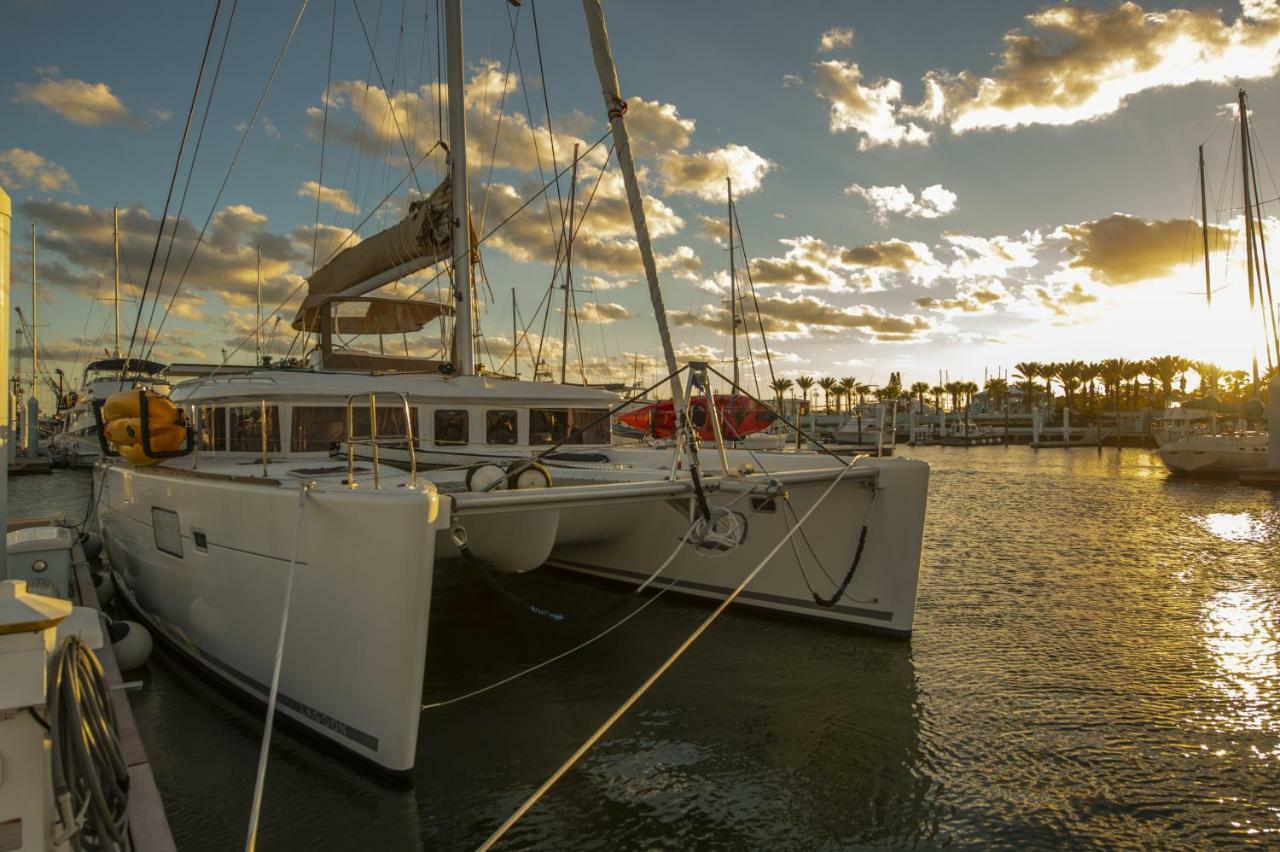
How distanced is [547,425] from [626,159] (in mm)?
3741

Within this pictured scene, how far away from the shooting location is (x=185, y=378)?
34.3ft

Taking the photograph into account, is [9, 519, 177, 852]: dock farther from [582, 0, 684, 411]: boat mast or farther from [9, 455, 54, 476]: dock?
[9, 455, 54, 476]: dock

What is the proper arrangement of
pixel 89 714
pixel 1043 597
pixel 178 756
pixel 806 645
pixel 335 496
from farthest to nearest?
pixel 1043 597 → pixel 806 645 → pixel 178 756 → pixel 335 496 → pixel 89 714

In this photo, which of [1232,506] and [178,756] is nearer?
[178,756]

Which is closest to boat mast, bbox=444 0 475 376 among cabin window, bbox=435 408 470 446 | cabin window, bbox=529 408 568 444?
cabin window, bbox=435 408 470 446

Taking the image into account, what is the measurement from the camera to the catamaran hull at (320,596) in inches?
161

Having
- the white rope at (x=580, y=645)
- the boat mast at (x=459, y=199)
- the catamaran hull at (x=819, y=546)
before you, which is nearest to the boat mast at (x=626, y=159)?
the white rope at (x=580, y=645)

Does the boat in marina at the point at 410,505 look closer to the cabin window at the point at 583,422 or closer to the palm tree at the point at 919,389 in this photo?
the cabin window at the point at 583,422

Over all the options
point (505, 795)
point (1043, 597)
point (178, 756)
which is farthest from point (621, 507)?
Result: point (1043, 597)

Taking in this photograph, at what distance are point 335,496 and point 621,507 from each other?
3.85 metres

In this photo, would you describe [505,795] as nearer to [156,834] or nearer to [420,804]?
[420,804]

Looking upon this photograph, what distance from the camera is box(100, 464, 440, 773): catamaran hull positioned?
409 centimetres

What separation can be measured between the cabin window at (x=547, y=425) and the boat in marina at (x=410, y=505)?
30 millimetres

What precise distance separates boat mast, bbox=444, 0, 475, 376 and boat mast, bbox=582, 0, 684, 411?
9.49 ft
